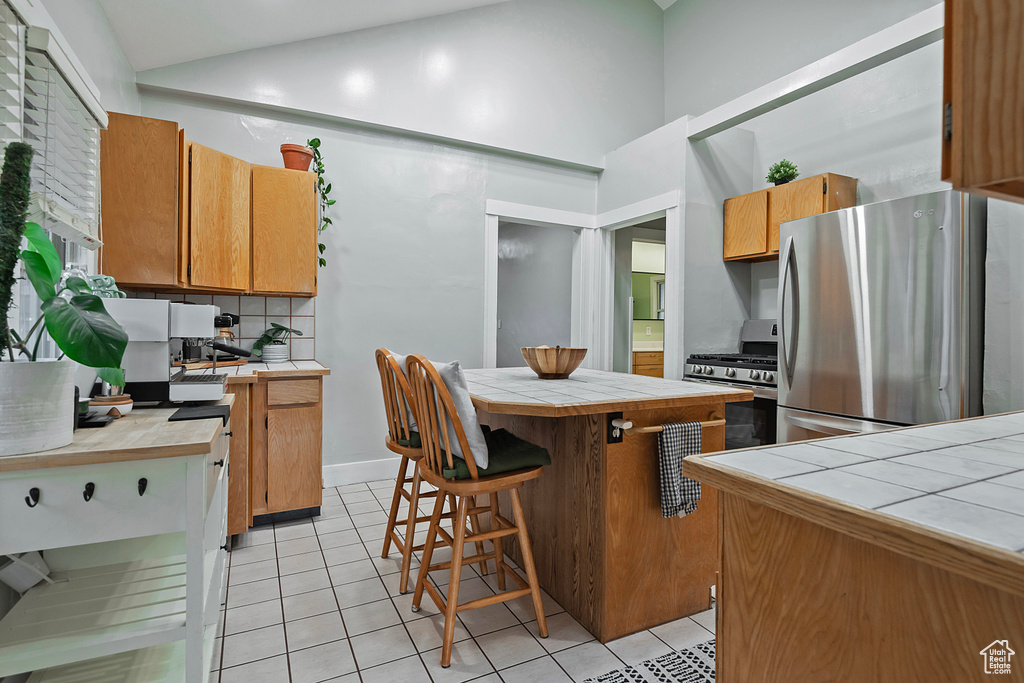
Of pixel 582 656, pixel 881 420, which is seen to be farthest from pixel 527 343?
pixel 582 656

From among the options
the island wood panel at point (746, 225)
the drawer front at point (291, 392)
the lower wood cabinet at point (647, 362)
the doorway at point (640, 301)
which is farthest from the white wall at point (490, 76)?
the lower wood cabinet at point (647, 362)

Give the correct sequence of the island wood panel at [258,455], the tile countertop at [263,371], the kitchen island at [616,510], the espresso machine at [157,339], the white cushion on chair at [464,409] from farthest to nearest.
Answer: the island wood panel at [258,455] < the tile countertop at [263,371] < the kitchen island at [616,510] < the white cushion on chair at [464,409] < the espresso machine at [157,339]

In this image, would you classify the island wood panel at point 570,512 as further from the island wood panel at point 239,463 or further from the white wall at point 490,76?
the white wall at point 490,76

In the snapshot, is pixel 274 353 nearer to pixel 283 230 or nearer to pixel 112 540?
pixel 283 230

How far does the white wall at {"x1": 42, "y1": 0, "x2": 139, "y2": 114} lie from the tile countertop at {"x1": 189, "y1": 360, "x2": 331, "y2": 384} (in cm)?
138

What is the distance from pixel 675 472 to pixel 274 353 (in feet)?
8.41

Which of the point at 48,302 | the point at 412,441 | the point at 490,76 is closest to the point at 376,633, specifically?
the point at 412,441

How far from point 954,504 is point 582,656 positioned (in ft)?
4.51

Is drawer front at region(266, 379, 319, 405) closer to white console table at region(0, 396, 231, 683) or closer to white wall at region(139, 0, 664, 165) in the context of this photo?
white console table at region(0, 396, 231, 683)

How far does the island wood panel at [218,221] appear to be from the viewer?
8.79 feet

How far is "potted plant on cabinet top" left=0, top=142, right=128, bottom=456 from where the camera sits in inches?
39.3

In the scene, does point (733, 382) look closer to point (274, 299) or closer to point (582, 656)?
point (582, 656)

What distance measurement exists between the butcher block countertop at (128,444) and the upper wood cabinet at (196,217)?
1.47 m

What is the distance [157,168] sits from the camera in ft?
8.22
